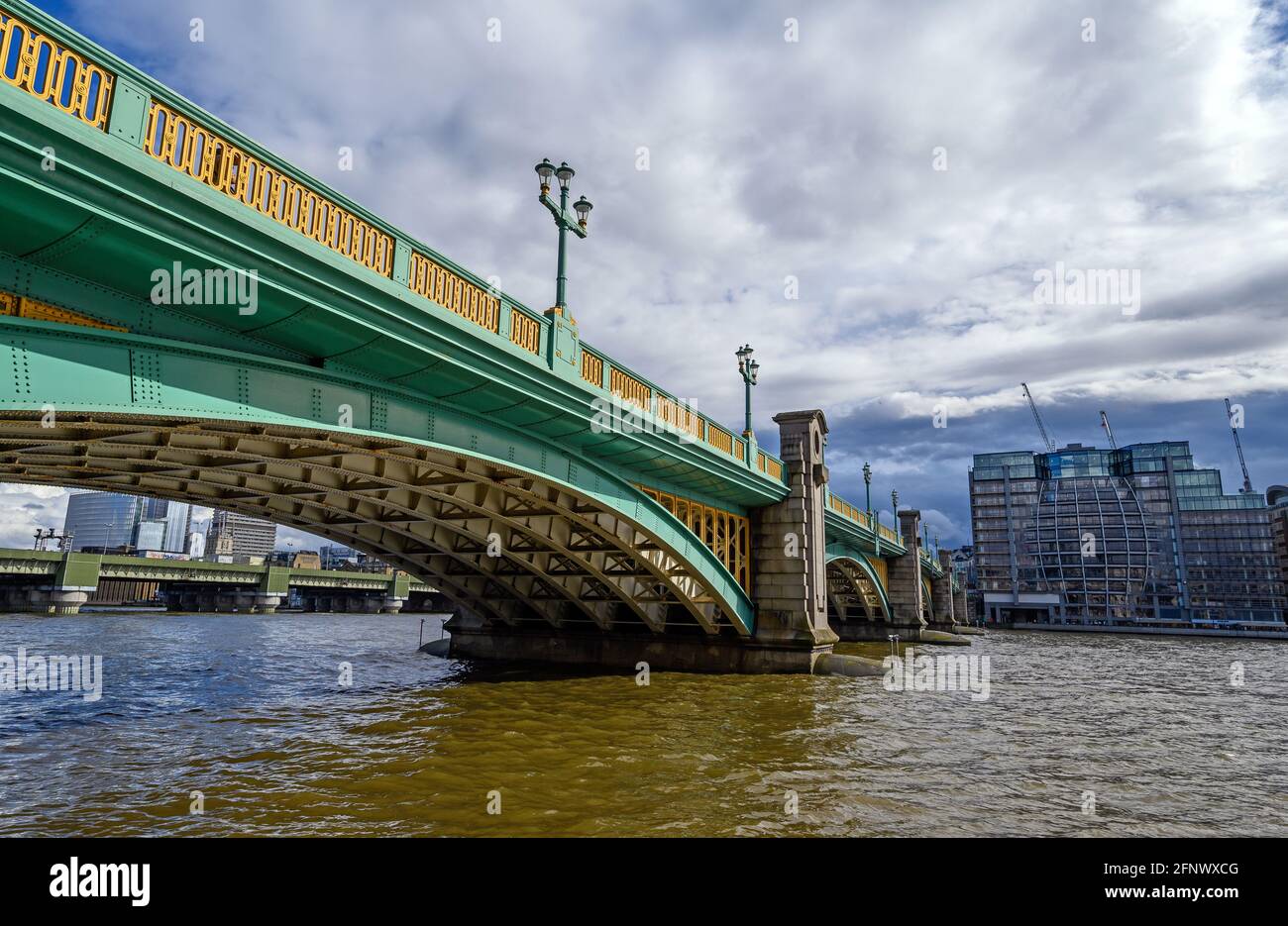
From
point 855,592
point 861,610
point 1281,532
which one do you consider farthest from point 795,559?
point 1281,532

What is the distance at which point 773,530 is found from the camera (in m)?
29.0

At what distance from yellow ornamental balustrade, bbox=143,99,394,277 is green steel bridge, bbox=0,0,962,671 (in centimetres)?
3

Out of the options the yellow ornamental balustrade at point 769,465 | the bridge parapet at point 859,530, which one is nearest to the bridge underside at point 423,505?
the yellow ornamental balustrade at point 769,465

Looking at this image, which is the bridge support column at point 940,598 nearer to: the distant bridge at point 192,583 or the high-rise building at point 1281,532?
the high-rise building at point 1281,532

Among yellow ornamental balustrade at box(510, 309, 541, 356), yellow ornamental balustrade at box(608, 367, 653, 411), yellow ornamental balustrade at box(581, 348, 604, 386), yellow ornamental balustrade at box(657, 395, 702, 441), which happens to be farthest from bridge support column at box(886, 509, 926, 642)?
yellow ornamental balustrade at box(510, 309, 541, 356)

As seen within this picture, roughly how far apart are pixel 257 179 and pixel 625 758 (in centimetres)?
1079

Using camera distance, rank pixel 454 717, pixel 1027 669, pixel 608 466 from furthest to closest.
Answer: pixel 1027 669 < pixel 608 466 < pixel 454 717

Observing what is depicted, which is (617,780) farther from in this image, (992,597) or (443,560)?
(992,597)

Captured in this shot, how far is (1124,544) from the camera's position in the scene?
11938 cm

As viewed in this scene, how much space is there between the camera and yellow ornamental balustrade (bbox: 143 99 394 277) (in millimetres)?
7879

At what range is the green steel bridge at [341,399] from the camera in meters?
7.32

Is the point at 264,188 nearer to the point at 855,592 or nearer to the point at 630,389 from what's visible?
the point at 630,389
